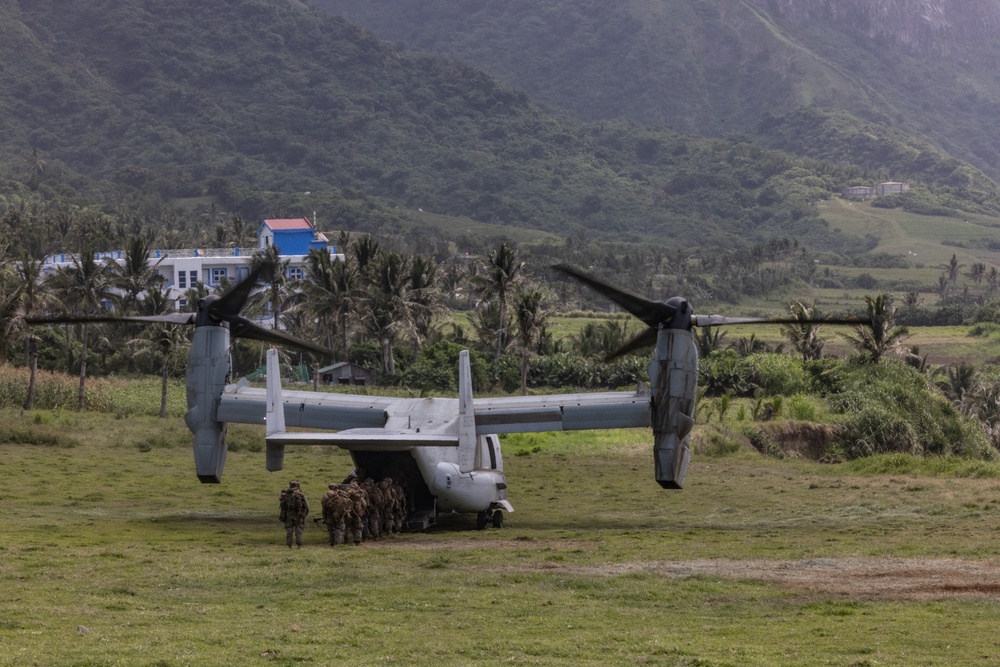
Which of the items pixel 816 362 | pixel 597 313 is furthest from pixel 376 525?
pixel 597 313

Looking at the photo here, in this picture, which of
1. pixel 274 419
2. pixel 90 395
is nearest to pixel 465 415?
pixel 274 419

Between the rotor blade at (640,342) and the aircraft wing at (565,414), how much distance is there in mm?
1438

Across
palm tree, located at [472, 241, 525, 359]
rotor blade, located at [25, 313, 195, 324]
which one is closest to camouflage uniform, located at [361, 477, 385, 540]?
rotor blade, located at [25, 313, 195, 324]

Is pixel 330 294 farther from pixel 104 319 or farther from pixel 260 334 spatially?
pixel 104 319

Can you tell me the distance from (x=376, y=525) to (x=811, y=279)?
17333 cm

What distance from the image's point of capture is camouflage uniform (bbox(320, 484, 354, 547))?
30.7 m

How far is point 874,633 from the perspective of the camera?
22344 millimetres

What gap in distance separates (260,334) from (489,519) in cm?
787

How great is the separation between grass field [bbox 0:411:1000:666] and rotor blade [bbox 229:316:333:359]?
15.3ft

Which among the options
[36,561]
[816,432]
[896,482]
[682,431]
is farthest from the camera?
[816,432]

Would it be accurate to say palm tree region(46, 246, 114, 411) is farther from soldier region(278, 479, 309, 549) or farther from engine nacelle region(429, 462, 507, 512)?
soldier region(278, 479, 309, 549)

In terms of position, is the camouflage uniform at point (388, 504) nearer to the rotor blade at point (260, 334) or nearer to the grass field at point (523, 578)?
the grass field at point (523, 578)

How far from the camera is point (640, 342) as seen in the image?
3531 cm

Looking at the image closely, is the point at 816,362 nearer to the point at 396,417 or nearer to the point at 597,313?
the point at 396,417
